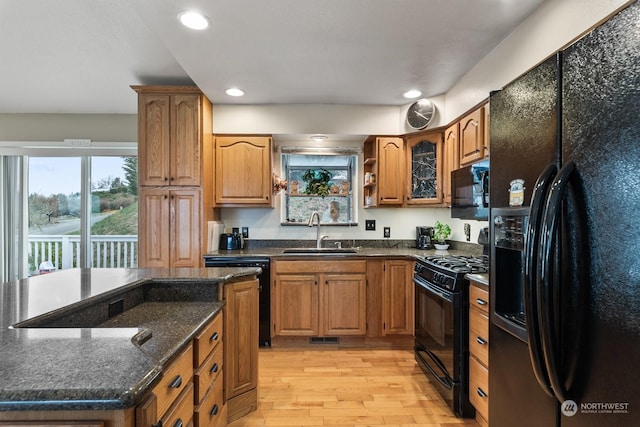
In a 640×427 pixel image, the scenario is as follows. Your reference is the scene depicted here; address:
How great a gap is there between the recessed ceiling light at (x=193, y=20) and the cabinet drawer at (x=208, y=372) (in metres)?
1.85

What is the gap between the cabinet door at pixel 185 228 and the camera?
3.05 m

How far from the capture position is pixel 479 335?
190cm

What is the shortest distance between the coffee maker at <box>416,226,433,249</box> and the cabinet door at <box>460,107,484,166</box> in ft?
3.46

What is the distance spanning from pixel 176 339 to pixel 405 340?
2.55 meters

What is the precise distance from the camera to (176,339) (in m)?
1.14

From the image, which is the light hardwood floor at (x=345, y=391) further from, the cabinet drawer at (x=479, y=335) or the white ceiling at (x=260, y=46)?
the white ceiling at (x=260, y=46)

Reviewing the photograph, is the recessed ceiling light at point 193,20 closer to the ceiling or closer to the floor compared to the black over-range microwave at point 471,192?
closer to the ceiling

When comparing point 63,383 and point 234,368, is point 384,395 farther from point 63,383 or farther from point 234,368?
point 63,383

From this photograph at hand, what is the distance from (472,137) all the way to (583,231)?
184 cm

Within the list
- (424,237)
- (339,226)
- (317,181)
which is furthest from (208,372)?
(424,237)

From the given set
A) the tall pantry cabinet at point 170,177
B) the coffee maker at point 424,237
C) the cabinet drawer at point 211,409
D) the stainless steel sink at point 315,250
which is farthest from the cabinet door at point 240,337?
the coffee maker at point 424,237

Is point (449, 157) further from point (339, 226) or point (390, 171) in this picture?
point (339, 226)

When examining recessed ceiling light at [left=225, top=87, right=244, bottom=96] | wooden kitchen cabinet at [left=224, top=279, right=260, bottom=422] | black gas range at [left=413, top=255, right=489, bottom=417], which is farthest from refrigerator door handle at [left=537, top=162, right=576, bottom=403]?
recessed ceiling light at [left=225, top=87, right=244, bottom=96]

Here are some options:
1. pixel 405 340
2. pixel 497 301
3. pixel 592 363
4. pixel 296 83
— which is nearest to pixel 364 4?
pixel 296 83
